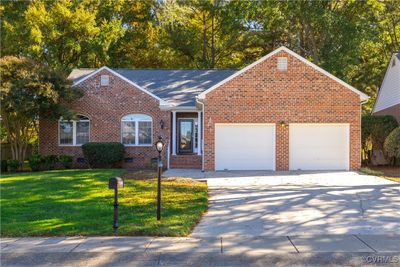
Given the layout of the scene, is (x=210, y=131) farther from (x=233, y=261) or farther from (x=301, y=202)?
(x=233, y=261)

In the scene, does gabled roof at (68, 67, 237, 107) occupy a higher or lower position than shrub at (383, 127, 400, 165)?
higher

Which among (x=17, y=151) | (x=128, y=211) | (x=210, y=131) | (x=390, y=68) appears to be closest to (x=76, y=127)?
(x=17, y=151)

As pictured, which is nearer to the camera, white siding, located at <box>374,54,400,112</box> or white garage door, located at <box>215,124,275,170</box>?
white garage door, located at <box>215,124,275,170</box>

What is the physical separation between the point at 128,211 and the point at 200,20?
27346mm

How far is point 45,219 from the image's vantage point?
883 centimetres

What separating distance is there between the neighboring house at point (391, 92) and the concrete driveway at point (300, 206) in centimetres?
1013

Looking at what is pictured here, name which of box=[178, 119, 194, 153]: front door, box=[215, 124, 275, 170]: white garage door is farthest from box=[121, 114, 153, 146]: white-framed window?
box=[215, 124, 275, 170]: white garage door

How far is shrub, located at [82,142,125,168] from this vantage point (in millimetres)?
19375

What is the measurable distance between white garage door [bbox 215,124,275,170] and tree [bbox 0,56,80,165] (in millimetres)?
7092

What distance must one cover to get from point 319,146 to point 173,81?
8.97 m

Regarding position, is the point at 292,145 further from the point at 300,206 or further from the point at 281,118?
the point at 300,206

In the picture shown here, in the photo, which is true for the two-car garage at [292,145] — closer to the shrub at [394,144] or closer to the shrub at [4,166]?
the shrub at [394,144]

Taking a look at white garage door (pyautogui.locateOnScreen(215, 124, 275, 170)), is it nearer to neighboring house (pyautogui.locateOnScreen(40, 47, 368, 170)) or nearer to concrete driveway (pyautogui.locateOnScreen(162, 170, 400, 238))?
neighboring house (pyautogui.locateOnScreen(40, 47, 368, 170))

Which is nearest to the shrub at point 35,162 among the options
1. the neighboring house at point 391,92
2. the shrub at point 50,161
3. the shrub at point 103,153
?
the shrub at point 50,161
